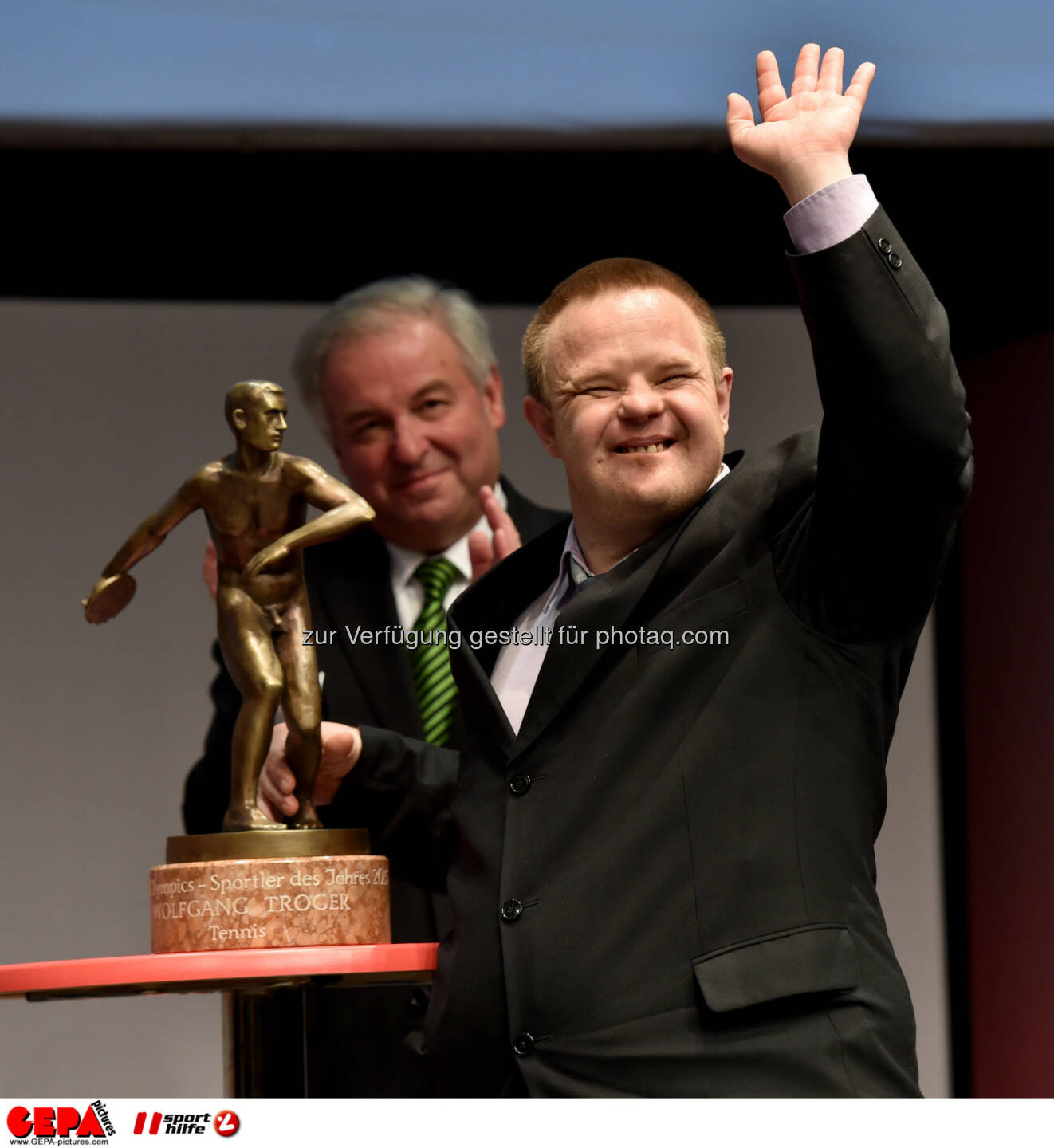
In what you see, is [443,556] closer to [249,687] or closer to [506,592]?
[506,592]

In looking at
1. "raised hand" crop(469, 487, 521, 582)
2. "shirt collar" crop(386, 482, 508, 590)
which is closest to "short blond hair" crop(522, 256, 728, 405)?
"raised hand" crop(469, 487, 521, 582)

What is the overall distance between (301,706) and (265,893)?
26 cm

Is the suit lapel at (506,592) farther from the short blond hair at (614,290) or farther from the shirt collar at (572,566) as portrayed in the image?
the short blond hair at (614,290)

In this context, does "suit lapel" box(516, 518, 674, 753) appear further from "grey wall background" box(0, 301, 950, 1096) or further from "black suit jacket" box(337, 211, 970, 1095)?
"grey wall background" box(0, 301, 950, 1096)

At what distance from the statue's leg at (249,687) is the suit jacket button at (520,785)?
346 millimetres

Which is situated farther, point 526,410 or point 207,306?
point 207,306
